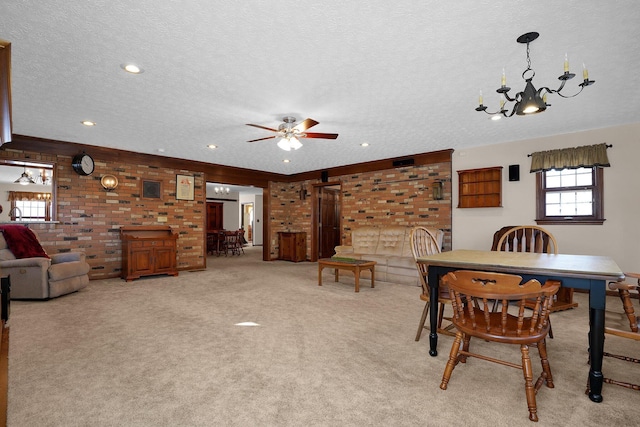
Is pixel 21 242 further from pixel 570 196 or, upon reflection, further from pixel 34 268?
pixel 570 196

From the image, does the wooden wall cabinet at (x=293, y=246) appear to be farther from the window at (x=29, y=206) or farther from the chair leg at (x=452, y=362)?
the window at (x=29, y=206)

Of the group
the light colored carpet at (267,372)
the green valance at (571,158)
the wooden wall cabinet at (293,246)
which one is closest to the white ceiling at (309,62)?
the green valance at (571,158)

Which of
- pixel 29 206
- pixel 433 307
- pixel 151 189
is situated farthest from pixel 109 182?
pixel 29 206

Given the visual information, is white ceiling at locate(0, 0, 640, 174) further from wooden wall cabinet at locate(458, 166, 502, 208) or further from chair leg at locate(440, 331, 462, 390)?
chair leg at locate(440, 331, 462, 390)

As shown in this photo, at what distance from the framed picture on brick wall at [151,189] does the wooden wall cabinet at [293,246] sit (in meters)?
3.33

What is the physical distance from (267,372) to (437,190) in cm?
506

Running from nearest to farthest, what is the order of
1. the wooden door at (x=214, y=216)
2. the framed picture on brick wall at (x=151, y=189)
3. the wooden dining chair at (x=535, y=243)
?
1. the wooden dining chair at (x=535, y=243)
2. the framed picture on brick wall at (x=151, y=189)
3. the wooden door at (x=214, y=216)

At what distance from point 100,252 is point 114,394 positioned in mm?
4902

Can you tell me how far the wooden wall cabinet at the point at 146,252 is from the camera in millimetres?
5762

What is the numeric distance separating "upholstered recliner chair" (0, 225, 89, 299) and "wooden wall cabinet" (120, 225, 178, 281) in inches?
33.1

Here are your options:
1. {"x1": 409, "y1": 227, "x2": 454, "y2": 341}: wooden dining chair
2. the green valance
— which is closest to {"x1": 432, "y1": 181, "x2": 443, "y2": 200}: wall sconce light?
the green valance

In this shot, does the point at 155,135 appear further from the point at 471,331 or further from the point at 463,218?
the point at 463,218

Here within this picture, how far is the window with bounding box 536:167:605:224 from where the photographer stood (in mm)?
4730

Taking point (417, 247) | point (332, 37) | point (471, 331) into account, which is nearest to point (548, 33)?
point (332, 37)
